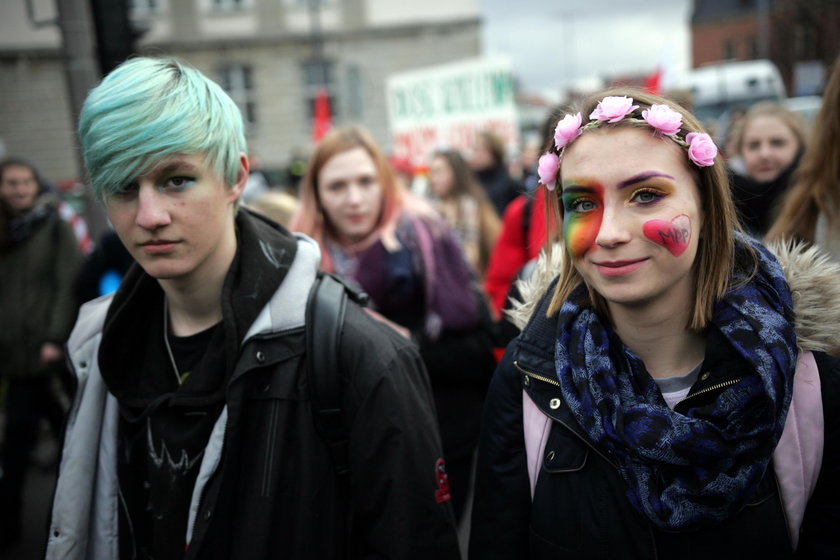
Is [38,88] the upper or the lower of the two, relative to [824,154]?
upper

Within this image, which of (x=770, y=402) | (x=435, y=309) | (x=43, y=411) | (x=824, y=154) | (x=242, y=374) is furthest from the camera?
(x=43, y=411)

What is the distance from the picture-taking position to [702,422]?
141 centimetres

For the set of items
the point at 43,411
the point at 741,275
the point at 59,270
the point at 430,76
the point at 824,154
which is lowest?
the point at 43,411

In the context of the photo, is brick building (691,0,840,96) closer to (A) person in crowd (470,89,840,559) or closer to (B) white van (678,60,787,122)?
(B) white van (678,60,787,122)

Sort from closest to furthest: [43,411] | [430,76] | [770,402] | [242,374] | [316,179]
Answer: [770,402] < [242,374] < [316,179] < [43,411] < [430,76]

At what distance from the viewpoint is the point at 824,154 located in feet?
7.98

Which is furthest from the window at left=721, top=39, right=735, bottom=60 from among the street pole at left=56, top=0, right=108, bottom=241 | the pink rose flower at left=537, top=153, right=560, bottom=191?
the pink rose flower at left=537, top=153, right=560, bottom=191

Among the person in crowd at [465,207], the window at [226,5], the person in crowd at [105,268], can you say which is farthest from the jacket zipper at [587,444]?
the window at [226,5]

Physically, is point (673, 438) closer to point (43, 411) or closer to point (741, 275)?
point (741, 275)

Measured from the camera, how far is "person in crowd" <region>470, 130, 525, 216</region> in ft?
23.4

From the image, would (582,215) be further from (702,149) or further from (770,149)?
(770,149)

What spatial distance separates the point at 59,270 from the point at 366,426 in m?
3.54

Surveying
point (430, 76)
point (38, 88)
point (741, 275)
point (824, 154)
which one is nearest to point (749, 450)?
point (741, 275)

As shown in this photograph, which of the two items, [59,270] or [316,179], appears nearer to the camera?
[316,179]
